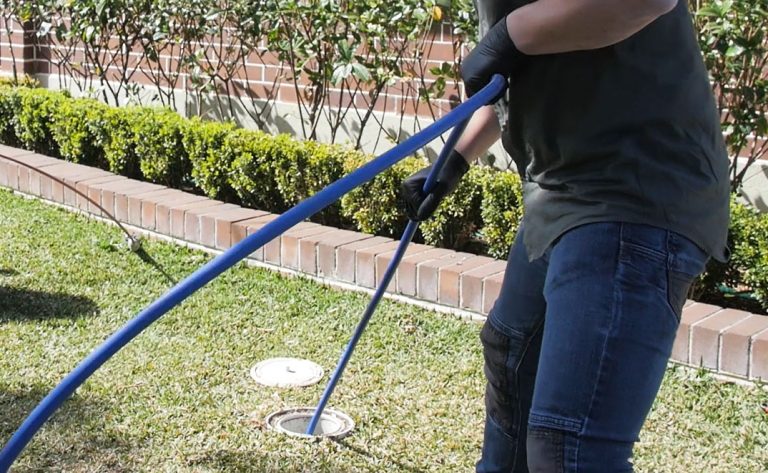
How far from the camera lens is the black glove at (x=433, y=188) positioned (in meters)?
2.75

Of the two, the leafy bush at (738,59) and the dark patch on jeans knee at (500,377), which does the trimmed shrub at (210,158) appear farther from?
the dark patch on jeans knee at (500,377)

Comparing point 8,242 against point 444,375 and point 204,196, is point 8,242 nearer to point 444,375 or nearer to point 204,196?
point 204,196

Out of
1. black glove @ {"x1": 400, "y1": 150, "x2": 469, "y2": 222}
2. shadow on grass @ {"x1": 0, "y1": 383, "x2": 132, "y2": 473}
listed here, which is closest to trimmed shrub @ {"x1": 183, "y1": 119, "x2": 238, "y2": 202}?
shadow on grass @ {"x1": 0, "y1": 383, "x2": 132, "y2": 473}

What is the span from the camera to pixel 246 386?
3924 millimetres

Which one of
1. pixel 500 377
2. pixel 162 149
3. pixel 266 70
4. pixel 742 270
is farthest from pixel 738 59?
pixel 266 70

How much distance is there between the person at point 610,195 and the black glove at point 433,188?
61 centimetres

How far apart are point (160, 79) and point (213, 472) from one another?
5.38 metres

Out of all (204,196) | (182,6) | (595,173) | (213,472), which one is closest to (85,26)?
(182,6)

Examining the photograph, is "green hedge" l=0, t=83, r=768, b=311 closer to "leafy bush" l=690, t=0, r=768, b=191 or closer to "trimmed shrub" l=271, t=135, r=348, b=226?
"trimmed shrub" l=271, t=135, r=348, b=226

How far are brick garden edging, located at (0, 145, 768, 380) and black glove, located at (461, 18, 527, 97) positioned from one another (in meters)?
2.15

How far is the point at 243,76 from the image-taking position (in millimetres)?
7516

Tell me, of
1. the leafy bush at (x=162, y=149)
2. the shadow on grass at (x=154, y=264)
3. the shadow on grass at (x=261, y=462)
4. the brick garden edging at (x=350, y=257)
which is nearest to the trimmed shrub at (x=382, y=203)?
the brick garden edging at (x=350, y=257)

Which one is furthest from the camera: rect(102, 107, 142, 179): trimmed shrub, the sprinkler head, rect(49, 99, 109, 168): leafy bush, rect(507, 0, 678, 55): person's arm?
rect(49, 99, 109, 168): leafy bush

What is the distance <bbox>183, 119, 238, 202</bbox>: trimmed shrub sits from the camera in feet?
20.0
